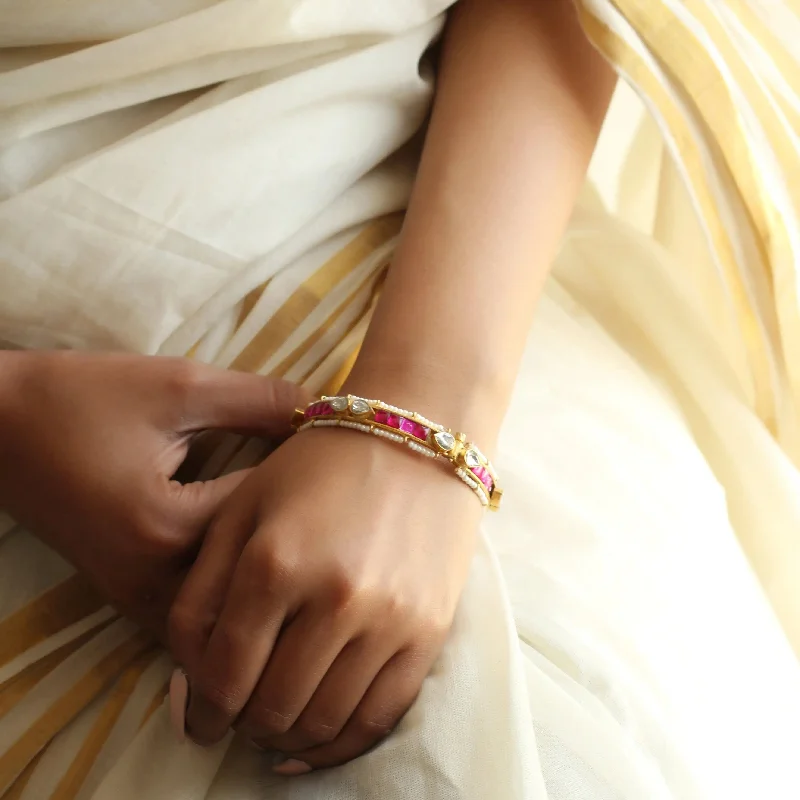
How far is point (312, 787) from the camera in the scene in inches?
15.0

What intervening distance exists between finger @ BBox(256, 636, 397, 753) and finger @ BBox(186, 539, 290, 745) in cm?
3

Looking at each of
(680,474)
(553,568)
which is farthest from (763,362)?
(553,568)

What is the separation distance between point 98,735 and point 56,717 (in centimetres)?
2

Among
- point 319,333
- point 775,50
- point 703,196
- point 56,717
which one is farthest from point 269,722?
point 775,50

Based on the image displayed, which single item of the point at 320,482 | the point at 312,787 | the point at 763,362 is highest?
the point at 763,362

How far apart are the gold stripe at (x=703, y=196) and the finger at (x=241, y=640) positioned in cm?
37

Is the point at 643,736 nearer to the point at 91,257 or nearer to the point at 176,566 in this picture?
the point at 176,566

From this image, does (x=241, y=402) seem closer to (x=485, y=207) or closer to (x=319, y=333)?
(x=319, y=333)

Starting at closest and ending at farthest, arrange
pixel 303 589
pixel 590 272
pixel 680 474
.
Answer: pixel 303 589
pixel 680 474
pixel 590 272

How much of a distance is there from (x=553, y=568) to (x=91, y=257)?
1.05 feet

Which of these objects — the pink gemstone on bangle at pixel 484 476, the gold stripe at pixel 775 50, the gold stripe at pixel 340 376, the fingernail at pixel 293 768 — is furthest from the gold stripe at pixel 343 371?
the gold stripe at pixel 775 50

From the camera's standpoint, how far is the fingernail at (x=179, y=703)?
402 millimetres

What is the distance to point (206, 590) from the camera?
0.40 meters

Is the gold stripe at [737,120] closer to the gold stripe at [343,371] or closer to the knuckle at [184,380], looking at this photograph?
the gold stripe at [343,371]
